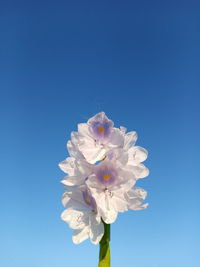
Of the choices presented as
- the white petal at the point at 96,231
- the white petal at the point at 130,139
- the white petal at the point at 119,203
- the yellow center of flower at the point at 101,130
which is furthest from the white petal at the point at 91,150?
the white petal at the point at 96,231

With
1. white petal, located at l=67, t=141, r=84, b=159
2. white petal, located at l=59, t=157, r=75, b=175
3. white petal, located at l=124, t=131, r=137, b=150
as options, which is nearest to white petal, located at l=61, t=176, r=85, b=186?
white petal, located at l=59, t=157, r=75, b=175

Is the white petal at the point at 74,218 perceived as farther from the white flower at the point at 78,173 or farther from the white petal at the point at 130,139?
the white petal at the point at 130,139

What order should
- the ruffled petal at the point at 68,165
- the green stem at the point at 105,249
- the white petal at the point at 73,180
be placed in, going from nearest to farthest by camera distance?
the green stem at the point at 105,249 < the white petal at the point at 73,180 < the ruffled petal at the point at 68,165

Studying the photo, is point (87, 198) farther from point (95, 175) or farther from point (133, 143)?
point (133, 143)

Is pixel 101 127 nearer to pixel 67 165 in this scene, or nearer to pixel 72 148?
pixel 72 148

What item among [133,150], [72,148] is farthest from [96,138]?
[133,150]

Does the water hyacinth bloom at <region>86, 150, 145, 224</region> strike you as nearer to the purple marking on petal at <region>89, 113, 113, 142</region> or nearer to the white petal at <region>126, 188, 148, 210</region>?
the white petal at <region>126, 188, 148, 210</region>
